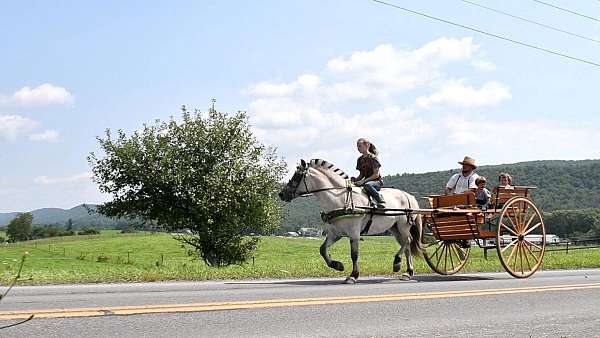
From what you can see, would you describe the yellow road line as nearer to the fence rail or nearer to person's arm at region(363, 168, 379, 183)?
person's arm at region(363, 168, 379, 183)

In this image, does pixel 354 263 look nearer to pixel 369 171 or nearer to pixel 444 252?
pixel 369 171

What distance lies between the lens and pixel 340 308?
7.35m

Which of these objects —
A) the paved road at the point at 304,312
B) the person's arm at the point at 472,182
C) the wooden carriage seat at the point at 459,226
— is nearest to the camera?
the paved road at the point at 304,312

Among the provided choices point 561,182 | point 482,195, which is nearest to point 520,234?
point 482,195

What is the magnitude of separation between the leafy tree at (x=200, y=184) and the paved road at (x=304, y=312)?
85.8 ft

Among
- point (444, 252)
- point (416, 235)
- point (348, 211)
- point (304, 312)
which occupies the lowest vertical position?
point (304, 312)

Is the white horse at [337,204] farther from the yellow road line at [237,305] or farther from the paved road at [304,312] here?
the yellow road line at [237,305]

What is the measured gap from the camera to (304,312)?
22.8 feet

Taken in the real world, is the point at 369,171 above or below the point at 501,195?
above

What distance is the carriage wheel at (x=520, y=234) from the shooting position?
42.0 feet

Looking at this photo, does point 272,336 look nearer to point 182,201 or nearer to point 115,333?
point 115,333

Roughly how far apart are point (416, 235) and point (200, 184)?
23.9 m

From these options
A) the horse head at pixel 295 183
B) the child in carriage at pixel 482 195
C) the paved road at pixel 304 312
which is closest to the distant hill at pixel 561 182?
the child in carriage at pixel 482 195

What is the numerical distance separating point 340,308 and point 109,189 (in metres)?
32.1
